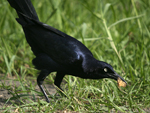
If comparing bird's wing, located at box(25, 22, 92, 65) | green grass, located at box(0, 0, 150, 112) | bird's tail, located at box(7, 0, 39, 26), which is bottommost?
green grass, located at box(0, 0, 150, 112)

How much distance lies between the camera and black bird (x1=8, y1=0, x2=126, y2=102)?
2910 millimetres

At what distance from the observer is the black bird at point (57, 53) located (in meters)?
2.91

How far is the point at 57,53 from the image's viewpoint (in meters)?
3.04

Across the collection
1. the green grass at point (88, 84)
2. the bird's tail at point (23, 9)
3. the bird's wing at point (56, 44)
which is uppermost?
the bird's tail at point (23, 9)

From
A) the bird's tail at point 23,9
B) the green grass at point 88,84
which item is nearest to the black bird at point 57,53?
the bird's tail at point 23,9

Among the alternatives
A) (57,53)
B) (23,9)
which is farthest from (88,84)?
(23,9)

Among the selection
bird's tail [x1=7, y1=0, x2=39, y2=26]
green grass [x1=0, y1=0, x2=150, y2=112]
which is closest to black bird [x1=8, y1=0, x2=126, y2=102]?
bird's tail [x1=7, y1=0, x2=39, y2=26]

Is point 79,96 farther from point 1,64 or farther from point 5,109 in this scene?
point 1,64

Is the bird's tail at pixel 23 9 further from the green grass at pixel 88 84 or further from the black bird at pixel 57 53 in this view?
the green grass at pixel 88 84

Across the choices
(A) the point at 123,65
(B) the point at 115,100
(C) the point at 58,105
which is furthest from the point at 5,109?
(A) the point at 123,65

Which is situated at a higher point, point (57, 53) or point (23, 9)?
point (23, 9)

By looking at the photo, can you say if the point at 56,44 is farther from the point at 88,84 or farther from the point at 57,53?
the point at 88,84

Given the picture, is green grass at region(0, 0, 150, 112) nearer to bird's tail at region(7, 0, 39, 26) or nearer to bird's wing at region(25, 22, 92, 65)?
bird's wing at region(25, 22, 92, 65)

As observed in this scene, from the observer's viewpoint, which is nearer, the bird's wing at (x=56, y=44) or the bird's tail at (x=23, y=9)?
the bird's wing at (x=56, y=44)
